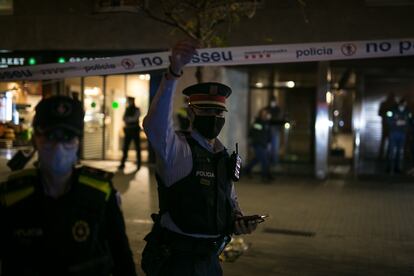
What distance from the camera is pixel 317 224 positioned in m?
9.67

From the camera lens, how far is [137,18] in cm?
1589

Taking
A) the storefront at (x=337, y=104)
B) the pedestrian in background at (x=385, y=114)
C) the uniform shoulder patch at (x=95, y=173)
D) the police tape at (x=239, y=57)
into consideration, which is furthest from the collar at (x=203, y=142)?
the pedestrian in background at (x=385, y=114)

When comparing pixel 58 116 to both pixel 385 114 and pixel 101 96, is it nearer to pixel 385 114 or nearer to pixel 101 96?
pixel 385 114

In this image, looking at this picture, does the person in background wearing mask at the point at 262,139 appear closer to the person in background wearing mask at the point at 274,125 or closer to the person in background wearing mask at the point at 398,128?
the person in background wearing mask at the point at 274,125

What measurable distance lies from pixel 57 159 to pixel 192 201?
1.10m

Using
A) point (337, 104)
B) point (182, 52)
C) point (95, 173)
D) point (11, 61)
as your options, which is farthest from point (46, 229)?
point (337, 104)

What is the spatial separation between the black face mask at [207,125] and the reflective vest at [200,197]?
0.10 m

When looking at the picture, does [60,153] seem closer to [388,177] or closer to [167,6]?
[167,6]

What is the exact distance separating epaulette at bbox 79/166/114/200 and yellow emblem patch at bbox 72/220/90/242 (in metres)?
0.16

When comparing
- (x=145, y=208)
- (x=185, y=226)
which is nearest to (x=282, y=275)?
(x=185, y=226)

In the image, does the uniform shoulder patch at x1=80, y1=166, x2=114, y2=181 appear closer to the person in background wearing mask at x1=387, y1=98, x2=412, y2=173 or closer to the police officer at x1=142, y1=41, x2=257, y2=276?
the police officer at x1=142, y1=41, x2=257, y2=276

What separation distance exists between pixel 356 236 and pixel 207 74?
7.47 m

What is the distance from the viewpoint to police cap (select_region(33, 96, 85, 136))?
2664 millimetres

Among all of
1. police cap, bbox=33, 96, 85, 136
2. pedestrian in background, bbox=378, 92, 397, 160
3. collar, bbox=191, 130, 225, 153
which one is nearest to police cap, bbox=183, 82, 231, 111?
collar, bbox=191, 130, 225, 153
